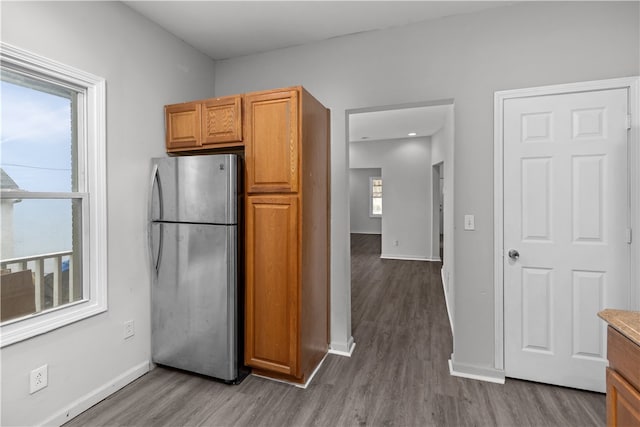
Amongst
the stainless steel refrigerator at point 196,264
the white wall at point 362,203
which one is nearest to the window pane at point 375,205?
the white wall at point 362,203

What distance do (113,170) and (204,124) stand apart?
74cm

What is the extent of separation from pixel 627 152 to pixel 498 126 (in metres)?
0.80

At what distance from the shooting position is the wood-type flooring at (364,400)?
1923 mm

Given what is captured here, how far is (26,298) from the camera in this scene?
1820mm

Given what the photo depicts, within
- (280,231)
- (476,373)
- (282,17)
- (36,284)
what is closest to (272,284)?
(280,231)

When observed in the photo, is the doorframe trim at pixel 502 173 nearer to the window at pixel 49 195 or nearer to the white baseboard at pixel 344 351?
the white baseboard at pixel 344 351

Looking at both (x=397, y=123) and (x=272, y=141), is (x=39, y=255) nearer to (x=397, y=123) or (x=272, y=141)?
(x=272, y=141)

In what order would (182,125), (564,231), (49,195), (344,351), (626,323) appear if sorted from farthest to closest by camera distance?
(344,351)
(182,125)
(564,231)
(49,195)
(626,323)

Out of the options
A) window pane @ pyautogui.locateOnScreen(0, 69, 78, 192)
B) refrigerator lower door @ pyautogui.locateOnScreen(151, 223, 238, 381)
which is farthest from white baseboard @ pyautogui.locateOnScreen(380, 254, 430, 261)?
window pane @ pyautogui.locateOnScreen(0, 69, 78, 192)

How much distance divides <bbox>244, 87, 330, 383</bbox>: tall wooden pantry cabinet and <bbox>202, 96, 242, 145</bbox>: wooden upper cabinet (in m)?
0.08

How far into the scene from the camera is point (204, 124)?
8.19ft

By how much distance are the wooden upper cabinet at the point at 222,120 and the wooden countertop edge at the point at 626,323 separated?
2.31m

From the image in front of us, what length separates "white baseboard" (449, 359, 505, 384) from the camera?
7.66ft

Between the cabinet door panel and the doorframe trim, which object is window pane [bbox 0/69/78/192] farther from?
the doorframe trim
